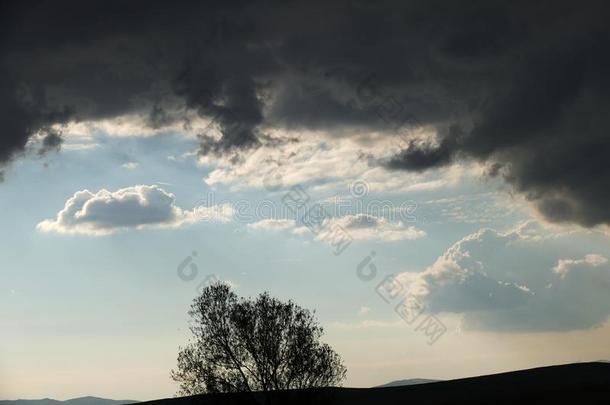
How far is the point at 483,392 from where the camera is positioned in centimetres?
9494

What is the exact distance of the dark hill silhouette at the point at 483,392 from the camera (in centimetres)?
5475

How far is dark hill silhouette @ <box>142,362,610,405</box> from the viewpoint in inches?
2156

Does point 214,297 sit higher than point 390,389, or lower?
higher

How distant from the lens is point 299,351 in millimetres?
56031

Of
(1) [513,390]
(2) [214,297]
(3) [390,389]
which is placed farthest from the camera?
(3) [390,389]

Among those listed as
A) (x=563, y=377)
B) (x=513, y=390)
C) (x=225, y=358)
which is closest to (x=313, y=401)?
(x=225, y=358)

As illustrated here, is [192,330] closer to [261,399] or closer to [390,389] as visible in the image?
[261,399]

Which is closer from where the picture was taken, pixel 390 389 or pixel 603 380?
pixel 603 380

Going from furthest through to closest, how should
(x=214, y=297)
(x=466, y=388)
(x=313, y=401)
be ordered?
(x=466, y=388) < (x=214, y=297) < (x=313, y=401)

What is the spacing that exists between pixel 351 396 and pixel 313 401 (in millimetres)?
57790

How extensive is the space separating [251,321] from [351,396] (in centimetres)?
5840

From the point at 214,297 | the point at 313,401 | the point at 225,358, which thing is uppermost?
the point at 214,297

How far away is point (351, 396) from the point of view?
109312 mm

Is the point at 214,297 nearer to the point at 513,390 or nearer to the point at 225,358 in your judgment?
the point at 225,358
